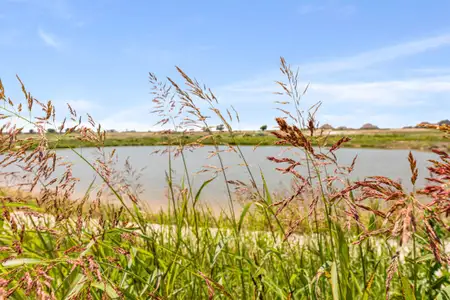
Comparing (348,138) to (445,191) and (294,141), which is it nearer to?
(294,141)

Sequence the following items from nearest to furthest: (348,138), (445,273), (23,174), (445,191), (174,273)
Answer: (445,191) → (348,138) → (445,273) → (174,273) → (23,174)

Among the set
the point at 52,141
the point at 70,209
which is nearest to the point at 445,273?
the point at 70,209

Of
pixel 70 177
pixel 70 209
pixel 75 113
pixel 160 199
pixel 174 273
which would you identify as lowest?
pixel 160 199

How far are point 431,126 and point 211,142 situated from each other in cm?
113

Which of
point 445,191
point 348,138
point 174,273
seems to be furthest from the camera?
point 174,273

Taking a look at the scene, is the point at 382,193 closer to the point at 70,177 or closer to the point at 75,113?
the point at 70,177

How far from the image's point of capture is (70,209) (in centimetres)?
145

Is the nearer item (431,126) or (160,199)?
(431,126)

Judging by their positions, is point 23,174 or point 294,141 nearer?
point 294,141

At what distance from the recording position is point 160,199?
41.0 ft

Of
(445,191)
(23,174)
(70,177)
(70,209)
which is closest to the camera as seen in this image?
(445,191)

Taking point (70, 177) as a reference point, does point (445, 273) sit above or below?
below

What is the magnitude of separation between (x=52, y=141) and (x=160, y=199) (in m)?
11.2

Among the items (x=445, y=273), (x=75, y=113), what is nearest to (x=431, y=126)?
(x=445, y=273)
